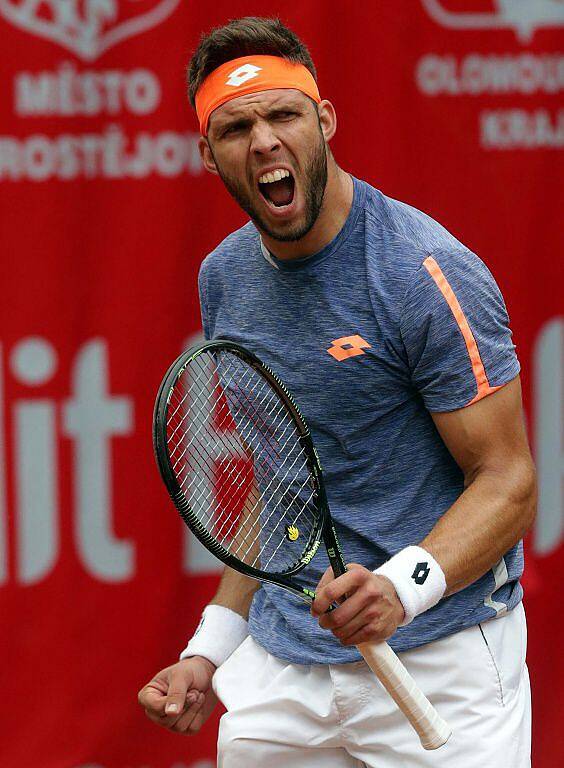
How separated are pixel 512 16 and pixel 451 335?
1877 mm

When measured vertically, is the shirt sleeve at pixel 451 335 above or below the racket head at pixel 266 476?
above

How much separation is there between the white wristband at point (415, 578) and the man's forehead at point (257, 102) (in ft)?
2.67

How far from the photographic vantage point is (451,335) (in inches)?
86.9

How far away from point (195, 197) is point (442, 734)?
1.92 m

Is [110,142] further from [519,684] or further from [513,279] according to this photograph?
[519,684]

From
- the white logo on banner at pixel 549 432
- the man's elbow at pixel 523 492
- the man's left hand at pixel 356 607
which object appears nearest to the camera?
the man's left hand at pixel 356 607

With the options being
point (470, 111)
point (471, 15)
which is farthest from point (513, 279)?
point (471, 15)

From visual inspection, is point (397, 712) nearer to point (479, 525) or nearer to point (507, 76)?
point (479, 525)

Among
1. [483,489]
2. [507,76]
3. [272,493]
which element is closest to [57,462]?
[272,493]

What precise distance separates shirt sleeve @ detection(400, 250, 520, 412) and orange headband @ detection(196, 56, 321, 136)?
458 mm

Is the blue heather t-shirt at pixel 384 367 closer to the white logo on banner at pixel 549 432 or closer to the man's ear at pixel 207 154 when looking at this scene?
the man's ear at pixel 207 154

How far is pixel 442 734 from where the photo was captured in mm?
2176

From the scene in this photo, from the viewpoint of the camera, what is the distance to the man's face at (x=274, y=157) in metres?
2.35

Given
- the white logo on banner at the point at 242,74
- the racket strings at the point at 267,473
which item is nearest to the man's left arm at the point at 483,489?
the racket strings at the point at 267,473
